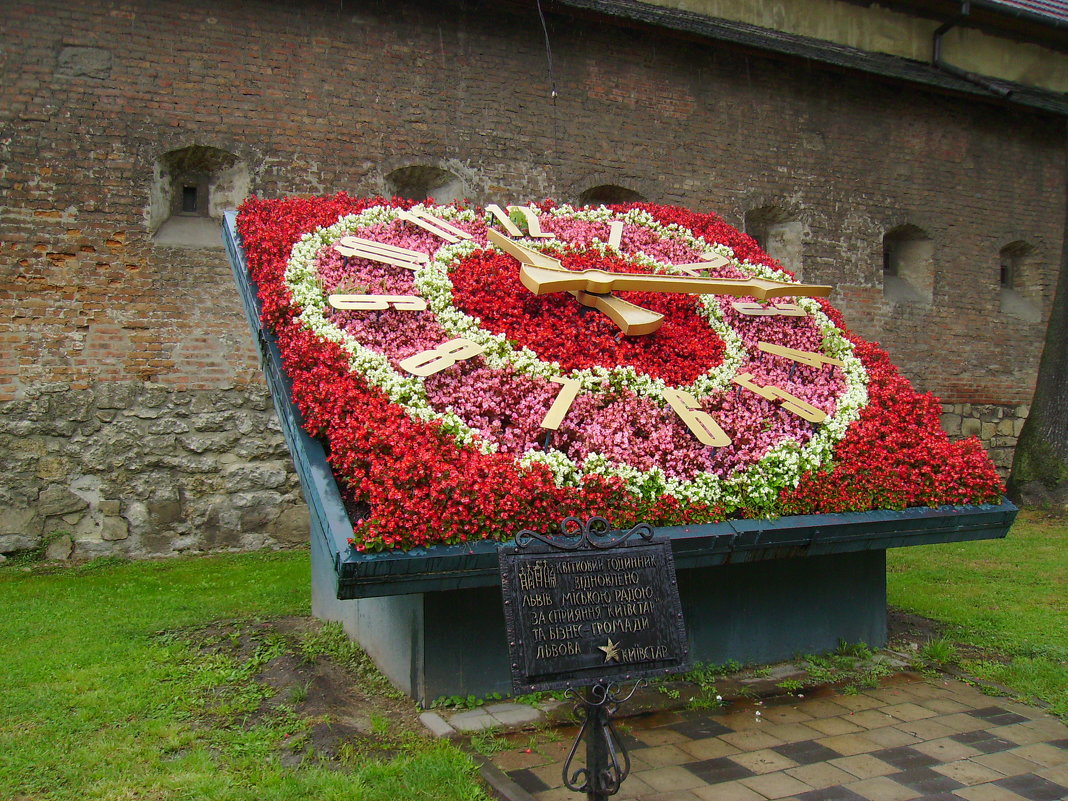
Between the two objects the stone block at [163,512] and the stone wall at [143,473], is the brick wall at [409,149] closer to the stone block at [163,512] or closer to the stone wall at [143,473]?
the stone wall at [143,473]

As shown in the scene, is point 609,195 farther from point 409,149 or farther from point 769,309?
point 769,309

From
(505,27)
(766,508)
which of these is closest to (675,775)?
(766,508)

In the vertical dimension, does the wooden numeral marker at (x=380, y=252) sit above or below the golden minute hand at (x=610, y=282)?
above

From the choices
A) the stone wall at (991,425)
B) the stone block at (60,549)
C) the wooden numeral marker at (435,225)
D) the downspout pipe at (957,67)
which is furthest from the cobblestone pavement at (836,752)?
the downspout pipe at (957,67)

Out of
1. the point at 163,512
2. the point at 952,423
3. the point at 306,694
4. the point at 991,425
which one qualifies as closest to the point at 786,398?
the point at 306,694

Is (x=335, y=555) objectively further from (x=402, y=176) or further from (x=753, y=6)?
(x=753, y=6)

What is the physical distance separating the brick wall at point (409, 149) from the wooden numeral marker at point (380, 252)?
142 inches

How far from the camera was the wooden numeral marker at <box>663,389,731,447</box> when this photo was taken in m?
4.62

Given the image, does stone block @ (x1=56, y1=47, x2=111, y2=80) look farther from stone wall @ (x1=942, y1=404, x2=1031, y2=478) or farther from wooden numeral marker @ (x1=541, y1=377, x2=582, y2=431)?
stone wall @ (x1=942, y1=404, x2=1031, y2=478)

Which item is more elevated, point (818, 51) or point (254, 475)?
point (818, 51)

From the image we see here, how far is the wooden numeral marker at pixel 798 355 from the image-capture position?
5551mm

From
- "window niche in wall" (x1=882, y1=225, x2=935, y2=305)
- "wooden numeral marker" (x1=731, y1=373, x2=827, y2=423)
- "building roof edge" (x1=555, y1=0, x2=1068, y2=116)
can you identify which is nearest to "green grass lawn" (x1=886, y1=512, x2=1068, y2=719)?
"wooden numeral marker" (x1=731, y1=373, x2=827, y2=423)

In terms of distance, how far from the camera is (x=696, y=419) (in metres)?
4.74

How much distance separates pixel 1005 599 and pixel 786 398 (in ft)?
9.40
